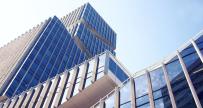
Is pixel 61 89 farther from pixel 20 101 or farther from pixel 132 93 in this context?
pixel 132 93

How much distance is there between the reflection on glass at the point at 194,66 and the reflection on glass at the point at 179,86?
57 centimetres

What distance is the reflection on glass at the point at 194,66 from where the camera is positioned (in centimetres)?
2158

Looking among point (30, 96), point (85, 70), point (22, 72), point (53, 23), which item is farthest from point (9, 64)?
point (85, 70)

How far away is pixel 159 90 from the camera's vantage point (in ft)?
81.5

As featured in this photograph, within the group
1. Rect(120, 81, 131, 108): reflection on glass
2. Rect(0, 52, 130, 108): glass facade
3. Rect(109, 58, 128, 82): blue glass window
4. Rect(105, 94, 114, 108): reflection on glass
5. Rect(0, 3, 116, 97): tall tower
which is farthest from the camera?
Rect(0, 3, 116, 97): tall tower

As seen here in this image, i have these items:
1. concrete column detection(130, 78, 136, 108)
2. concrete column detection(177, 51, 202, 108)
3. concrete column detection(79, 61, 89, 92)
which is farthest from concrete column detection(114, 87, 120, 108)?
concrete column detection(79, 61, 89, 92)

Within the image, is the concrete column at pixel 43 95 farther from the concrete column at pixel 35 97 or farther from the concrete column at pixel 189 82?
the concrete column at pixel 189 82

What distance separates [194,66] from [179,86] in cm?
175

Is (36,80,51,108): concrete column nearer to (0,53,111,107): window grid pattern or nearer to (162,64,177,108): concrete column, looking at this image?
(0,53,111,107): window grid pattern

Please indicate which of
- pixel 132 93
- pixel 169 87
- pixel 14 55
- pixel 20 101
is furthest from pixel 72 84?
pixel 14 55

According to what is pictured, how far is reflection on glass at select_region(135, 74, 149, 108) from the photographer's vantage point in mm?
25538

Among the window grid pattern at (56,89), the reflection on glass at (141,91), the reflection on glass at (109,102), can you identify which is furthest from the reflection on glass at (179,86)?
the window grid pattern at (56,89)

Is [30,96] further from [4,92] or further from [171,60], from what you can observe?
[171,60]

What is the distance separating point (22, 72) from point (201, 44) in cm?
6001
